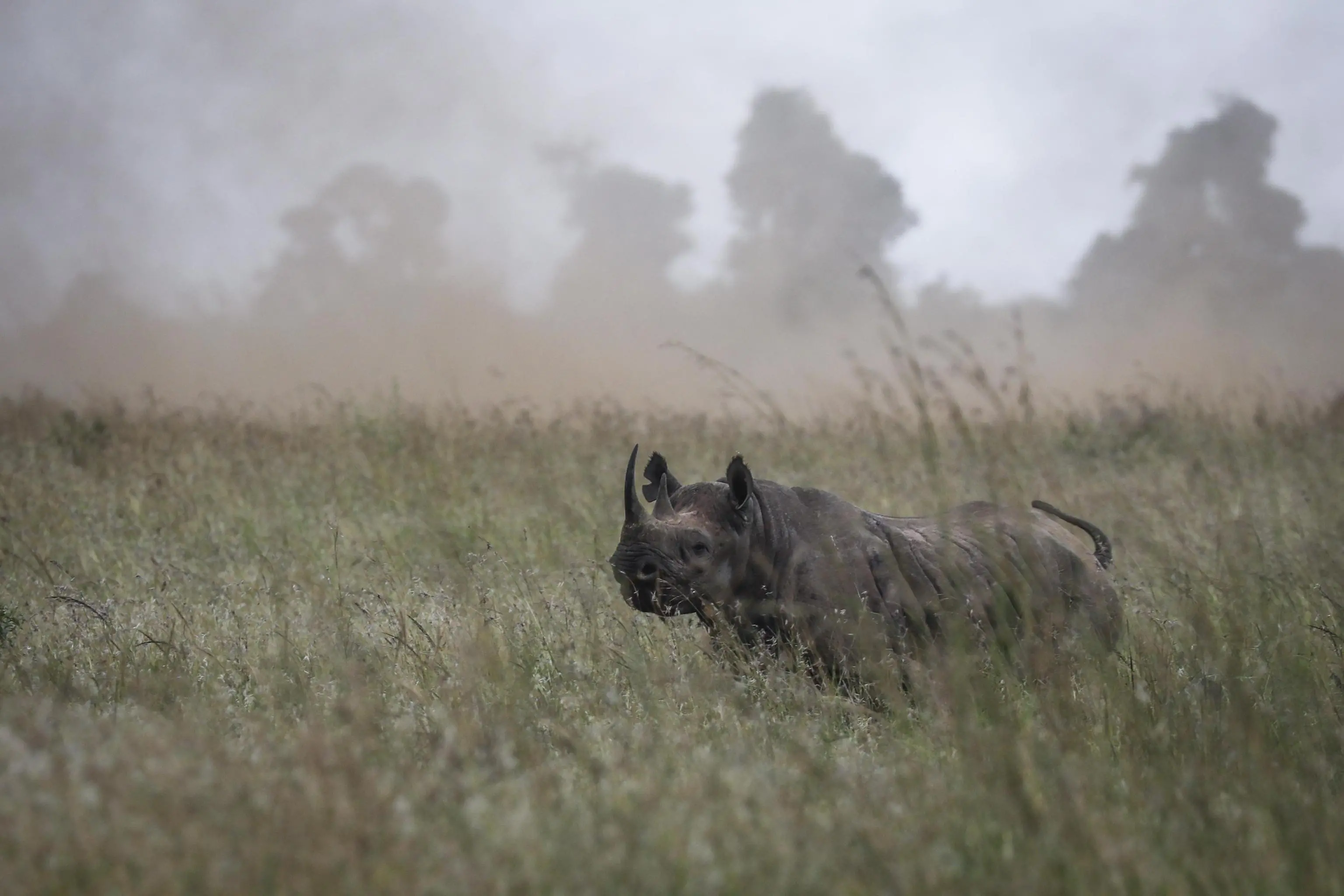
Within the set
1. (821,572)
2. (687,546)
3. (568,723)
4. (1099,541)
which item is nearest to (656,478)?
(687,546)

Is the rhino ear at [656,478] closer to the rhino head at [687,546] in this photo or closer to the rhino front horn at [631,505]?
the rhino head at [687,546]

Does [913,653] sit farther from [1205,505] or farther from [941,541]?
[1205,505]

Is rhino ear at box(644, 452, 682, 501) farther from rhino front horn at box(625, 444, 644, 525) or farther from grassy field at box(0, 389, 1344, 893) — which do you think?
grassy field at box(0, 389, 1344, 893)

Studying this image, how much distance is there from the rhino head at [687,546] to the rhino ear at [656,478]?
6.0 inches

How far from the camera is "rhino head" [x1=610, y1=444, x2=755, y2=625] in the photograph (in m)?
4.66

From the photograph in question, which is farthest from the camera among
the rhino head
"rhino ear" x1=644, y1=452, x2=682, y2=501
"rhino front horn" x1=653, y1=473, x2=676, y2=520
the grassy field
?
"rhino ear" x1=644, y1=452, x2=682, y2=501

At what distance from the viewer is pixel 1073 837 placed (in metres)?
2.67

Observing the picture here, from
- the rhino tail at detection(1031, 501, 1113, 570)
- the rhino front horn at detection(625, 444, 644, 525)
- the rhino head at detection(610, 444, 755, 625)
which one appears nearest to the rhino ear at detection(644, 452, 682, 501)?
the rhino head at detection(610, 444, 755, 625)

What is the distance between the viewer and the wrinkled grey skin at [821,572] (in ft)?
15.5

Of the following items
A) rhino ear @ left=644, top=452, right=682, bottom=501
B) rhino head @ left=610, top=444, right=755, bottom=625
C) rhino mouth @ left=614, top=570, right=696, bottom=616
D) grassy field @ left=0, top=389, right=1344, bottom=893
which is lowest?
grassy field @ left=0, top=389, right=1344, bottom=893

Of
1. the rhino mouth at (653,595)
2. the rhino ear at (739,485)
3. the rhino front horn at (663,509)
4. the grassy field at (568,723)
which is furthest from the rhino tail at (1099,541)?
the rhino mouth at (653,595)

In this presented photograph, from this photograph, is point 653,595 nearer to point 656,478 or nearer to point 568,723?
point 568,723

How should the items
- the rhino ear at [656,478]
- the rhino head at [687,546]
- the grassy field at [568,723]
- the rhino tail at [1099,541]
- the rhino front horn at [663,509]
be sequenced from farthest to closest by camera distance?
the rhino tail at [1099,541] → the rhino ear at [656,478] → the rhino front horn at [663,509] → the rhino head at [687,546] → the grassy field at [568,723]

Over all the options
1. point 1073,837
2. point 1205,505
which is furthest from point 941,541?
point 1205,505
